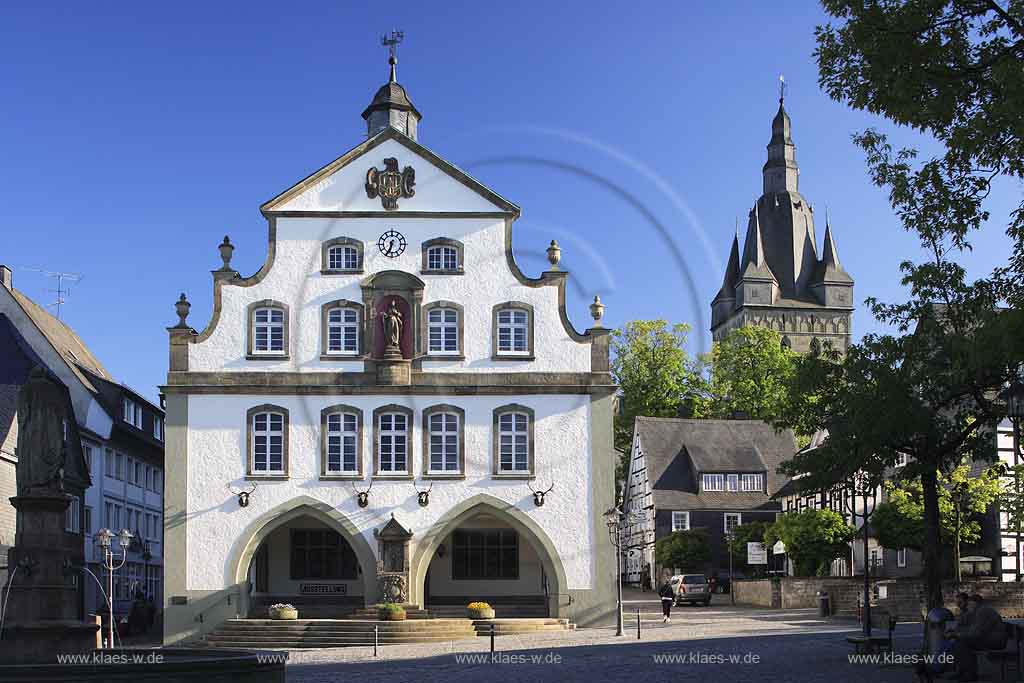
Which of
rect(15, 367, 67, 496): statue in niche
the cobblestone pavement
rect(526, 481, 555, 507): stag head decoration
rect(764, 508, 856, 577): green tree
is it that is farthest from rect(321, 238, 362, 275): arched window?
rect(764, 508, 856, 577): green tree

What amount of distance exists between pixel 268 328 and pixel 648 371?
44895 mm

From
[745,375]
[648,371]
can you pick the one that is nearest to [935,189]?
[648,371]

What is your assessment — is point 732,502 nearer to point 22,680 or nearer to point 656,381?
point 656,381

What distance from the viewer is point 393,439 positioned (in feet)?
132

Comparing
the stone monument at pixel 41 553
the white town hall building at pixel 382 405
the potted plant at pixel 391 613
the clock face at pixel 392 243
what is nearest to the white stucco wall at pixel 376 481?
the white town hall building at pixel 382 405

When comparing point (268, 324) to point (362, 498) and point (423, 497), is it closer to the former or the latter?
point (362, 498)

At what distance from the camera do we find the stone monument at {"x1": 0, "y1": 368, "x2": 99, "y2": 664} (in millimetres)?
19375

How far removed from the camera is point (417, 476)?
1569 inches

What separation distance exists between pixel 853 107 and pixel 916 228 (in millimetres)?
2660

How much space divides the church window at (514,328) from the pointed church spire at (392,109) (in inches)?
376

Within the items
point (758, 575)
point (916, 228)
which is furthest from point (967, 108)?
point (758, 575)

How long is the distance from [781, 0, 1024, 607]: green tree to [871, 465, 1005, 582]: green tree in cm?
1954

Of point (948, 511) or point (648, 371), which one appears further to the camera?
point (648, 371)

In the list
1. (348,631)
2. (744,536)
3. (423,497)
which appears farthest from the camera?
(744,536)
